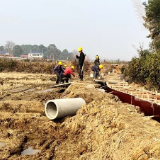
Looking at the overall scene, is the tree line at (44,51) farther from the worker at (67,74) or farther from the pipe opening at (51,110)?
the pipe opening at (51,110)

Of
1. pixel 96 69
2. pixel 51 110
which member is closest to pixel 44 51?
pixel 96 69

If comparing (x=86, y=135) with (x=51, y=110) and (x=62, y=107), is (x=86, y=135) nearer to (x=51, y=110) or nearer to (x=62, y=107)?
(x=62, y=107)

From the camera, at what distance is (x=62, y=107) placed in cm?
689

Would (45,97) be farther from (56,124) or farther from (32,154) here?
(32,154)

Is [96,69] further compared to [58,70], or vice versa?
[96,69]

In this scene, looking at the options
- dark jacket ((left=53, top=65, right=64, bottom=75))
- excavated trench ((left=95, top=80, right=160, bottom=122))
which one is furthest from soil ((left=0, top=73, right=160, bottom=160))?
dark jacket ((left=53, top=65, right=64, bottom=75))

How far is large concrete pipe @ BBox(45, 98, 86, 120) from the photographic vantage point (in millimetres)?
6855

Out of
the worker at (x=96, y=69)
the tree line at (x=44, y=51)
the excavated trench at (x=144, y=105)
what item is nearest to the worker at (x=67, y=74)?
the worker at (x=96, y=69)

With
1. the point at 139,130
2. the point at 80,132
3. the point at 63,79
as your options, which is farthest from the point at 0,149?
the point at 63,79

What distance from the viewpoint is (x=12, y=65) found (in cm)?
3541

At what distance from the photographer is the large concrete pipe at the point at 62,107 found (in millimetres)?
6855

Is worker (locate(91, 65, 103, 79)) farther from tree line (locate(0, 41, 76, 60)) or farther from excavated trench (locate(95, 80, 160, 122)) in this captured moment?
tree line (locate(0, 41, 76, 60))

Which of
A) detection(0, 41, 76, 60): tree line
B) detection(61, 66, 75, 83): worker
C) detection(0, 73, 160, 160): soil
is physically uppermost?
detection(0, 41, 76, 60): tree line

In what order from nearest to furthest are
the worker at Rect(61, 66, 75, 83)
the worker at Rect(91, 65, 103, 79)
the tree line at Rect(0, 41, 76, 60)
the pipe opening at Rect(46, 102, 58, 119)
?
the pipe opening at Rect(46, 102, 58, 119), the worker at Rect(61, 66, 75, 83), the worker at Rect(91, 65, 103, 79), the tree line at Rect(0, 41, 76, 60)
